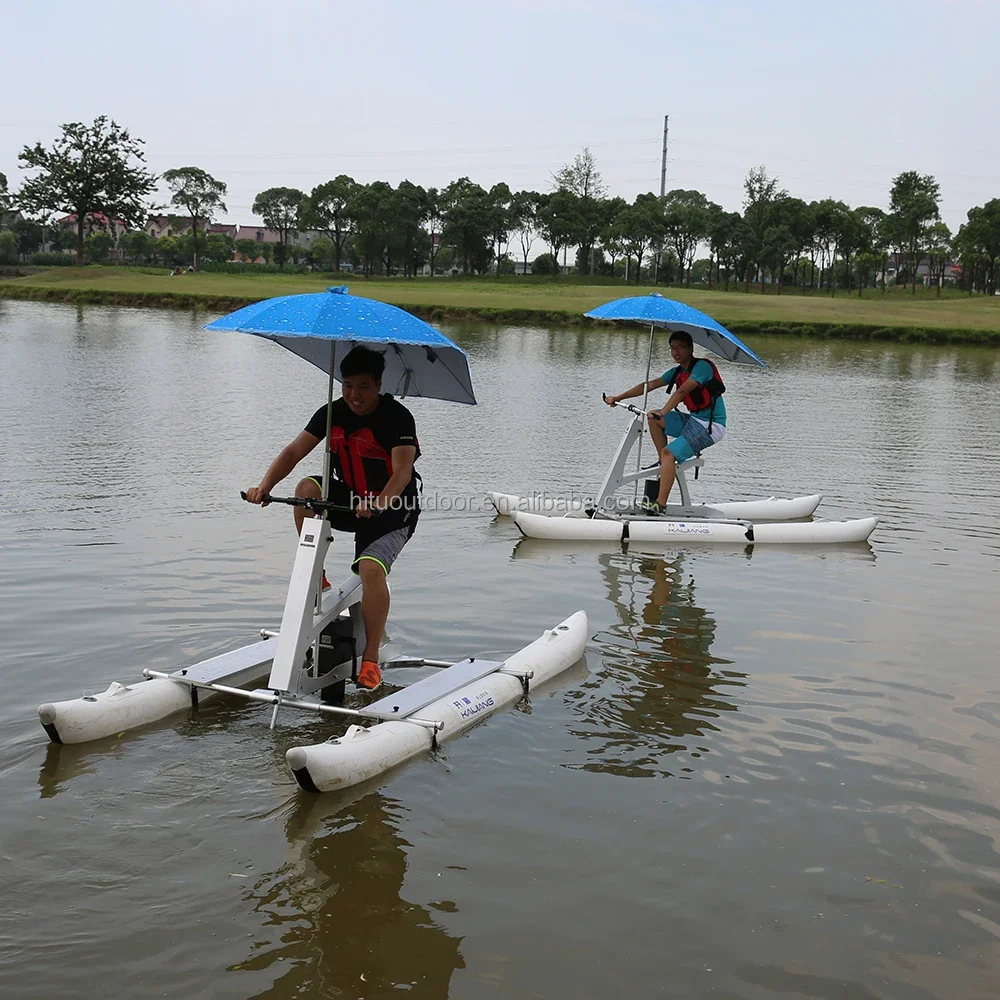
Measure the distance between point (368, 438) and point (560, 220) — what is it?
108093mm

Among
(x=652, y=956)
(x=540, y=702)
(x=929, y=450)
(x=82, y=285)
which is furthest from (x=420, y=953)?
(x=82, y=285)

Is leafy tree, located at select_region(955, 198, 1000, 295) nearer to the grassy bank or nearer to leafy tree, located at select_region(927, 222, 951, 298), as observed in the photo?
leafy tree, located at select_region(927, 222, 951, 298)

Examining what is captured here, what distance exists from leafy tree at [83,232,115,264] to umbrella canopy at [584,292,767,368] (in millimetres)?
140331

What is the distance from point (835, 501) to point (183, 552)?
936cm

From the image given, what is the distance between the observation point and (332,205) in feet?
387

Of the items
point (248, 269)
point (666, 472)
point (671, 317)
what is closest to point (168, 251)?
point (248, 269)

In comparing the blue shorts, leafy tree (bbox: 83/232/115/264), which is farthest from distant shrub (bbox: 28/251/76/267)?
the blue shorts

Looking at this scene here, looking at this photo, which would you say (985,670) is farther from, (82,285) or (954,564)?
(82,285)

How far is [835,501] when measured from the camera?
16.2m

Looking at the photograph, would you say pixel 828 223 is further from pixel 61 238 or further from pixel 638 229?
pixel 61 238

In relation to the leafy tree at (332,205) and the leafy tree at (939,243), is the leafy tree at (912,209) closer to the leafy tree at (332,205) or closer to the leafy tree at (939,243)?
the leafy tree at (939,243)

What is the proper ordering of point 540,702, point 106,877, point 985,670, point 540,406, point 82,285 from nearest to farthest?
point 106,877 → point 540,702 → point 985,670 → point 540,406 → point 82,285

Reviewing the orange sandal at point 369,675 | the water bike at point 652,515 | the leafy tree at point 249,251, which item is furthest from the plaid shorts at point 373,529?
the leafy tree at point 249,251

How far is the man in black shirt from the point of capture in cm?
709
